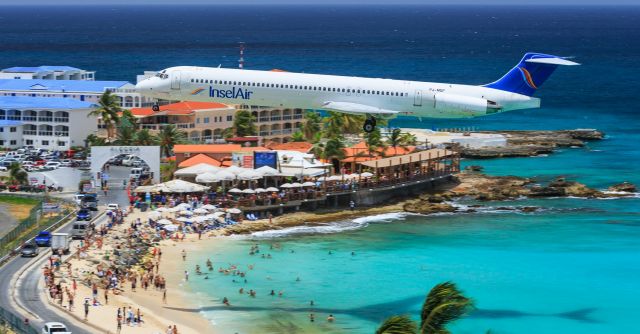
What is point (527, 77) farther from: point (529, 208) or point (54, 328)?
point (54, 328)

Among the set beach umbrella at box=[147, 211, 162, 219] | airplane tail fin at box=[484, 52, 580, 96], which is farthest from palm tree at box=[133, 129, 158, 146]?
airplane tail fin at box=[484, 52, 580, 96]

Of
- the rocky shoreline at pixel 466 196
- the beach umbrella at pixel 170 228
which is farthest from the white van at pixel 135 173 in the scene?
the beach umbrella at pixel 170 228

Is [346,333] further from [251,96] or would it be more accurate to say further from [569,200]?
[569,200]

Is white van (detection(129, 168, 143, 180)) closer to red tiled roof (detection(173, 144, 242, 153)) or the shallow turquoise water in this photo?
red tiled roof (detection(173, 144, 242, 153))

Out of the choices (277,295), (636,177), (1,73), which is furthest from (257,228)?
(1,73)

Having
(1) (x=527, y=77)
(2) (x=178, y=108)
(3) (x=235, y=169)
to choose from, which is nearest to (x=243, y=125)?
(2) (x=178, y=108)

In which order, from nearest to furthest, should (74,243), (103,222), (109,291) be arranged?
1. (109,291)
2. (74,243)
3. (103,222)

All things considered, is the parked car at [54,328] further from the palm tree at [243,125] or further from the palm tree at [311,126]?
the palm tree at [311,126]
